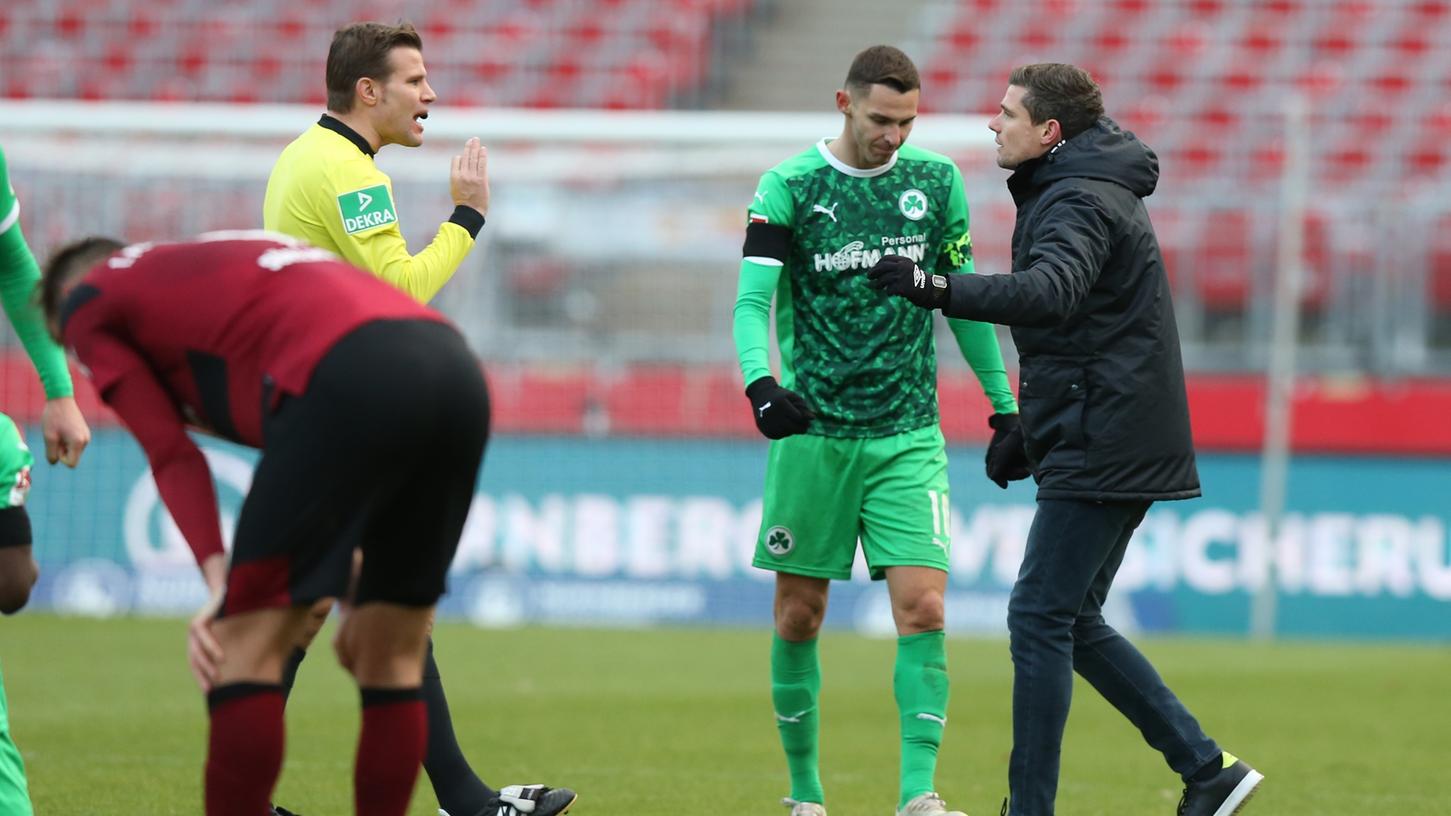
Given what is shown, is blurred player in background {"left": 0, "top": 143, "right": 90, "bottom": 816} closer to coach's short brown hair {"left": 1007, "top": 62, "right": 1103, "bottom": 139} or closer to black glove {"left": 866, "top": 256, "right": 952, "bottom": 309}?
black glove {"left": 866, "top": 256, "right": 952, "bottom": 309}

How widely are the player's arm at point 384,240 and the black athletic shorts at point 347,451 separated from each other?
4.41 feet

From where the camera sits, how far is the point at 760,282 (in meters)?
5.81

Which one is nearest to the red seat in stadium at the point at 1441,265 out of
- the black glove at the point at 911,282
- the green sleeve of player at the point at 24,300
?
the black glove at the point at 911,282

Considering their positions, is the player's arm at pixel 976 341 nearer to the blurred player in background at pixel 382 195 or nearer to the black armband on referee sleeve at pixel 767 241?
the black armband on referee sleeve at pixel 767 241

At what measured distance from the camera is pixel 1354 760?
7.66 metres

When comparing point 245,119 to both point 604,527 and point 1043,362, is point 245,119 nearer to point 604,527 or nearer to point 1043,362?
point 604,527

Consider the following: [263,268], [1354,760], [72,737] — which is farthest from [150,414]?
[1354,760]

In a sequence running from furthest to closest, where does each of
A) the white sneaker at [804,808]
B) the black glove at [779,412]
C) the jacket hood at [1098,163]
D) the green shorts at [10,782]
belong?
the white sneaker at [804,808] → the black glove at [779,412] → the jacket hood at [1098,163] → the green shorts at [10,782]

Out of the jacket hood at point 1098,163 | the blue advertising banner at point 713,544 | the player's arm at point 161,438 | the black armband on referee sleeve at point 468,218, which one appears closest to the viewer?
the player's arm at point 161,438

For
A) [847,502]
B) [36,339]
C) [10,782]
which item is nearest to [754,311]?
[847,502]

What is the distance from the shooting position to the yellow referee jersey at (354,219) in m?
5.08

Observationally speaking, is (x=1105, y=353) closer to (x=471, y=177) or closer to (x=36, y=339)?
(x=471, y=177)

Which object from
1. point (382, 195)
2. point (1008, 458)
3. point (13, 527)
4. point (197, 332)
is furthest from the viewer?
point (1008, 458)

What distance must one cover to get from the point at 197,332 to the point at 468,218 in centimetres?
157
